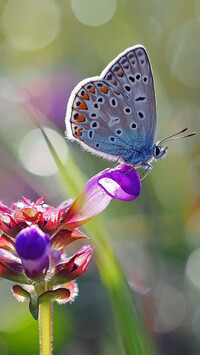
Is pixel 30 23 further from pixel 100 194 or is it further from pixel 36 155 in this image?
pixel 100 194

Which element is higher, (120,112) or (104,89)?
(104,89)

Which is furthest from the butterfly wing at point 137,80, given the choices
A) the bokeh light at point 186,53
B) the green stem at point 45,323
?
the bokeh light at point 186,53

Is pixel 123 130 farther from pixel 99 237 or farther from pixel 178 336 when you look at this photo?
Answer: pixel 178 336

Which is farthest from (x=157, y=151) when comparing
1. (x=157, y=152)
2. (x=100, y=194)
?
(x=100, y=194)

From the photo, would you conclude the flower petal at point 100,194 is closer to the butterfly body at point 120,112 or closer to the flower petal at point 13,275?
the flower petal at point 13,275

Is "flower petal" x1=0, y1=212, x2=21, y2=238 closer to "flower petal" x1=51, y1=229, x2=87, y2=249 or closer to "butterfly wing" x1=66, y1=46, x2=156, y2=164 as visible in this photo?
"flower petal" x1=51, y1=229, x2=87, y2=249
